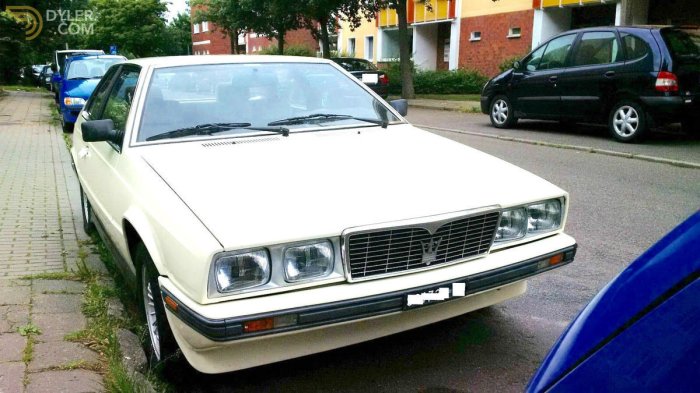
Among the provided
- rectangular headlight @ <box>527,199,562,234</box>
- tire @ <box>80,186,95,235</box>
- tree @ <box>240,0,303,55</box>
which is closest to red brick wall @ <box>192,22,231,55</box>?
tree @ <box>240,0,303,55</box>

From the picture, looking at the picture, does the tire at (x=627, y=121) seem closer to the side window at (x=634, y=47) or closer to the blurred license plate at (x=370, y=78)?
the side window at (x=634, y=47)

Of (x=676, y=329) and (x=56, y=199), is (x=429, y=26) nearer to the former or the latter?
(x=56, y=199)

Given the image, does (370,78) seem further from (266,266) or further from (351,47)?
(351,47)

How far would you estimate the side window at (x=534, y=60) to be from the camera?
40.4 ft

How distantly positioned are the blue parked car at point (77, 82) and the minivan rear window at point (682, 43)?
10483 mm

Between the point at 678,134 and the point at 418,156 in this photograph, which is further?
the point at 678,134

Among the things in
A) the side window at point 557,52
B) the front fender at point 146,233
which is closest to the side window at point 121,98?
the front fender at point 146,233

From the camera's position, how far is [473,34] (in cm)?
3062

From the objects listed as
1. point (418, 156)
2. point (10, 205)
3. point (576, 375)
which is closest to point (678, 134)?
point (418, 156)

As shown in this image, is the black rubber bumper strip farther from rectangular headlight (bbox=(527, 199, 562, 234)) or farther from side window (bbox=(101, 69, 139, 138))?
side window (bbox=(101, 69, 139, 138))

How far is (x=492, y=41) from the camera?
29.3 m

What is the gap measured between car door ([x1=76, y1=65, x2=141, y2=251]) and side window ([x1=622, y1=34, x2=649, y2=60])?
27.6ft

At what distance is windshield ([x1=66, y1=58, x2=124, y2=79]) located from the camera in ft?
49.3

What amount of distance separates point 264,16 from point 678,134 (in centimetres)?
2499
